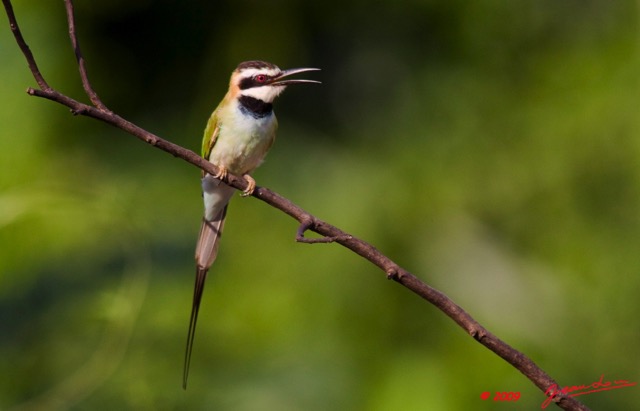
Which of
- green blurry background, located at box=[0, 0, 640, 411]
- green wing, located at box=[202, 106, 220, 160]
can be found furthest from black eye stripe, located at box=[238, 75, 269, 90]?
green blurry background, located at box=[0, 0, 640, 411]

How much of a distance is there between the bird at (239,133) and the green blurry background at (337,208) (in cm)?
47

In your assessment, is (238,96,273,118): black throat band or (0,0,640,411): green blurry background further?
(0,0,640,411): green blurry background

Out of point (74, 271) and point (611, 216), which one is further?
point (611, 216)

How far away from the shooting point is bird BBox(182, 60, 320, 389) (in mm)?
2750

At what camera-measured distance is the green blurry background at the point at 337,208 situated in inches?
123

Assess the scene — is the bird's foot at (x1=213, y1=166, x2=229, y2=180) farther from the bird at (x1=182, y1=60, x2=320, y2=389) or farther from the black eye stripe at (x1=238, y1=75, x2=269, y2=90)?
the black eye stripe at (x1=238, y1=75, x2=269, y2=90)

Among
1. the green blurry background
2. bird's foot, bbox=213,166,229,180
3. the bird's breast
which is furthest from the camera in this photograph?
the green blurry background

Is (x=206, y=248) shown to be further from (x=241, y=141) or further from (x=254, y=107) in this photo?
(x=254, y=107)

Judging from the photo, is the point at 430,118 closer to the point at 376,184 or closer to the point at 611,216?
the point at 376,184

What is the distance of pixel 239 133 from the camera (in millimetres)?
2752

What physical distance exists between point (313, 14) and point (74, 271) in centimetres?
157

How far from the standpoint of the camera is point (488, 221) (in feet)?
12.5

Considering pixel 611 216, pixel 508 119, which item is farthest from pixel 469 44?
pixel 611 216

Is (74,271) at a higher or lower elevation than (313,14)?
lower
